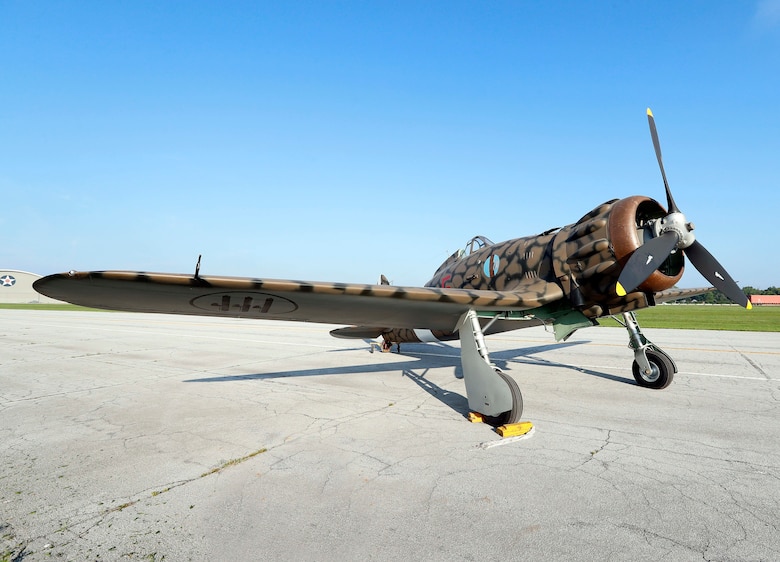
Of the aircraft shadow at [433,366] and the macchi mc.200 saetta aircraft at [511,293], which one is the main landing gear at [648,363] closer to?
the macchi mc.200 saetta aircraft at [511,293]

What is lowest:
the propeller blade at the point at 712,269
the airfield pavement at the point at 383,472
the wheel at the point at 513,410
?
the airfield pavement at the point at 383,472

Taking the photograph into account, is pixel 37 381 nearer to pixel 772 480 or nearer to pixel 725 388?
pixel 772 480

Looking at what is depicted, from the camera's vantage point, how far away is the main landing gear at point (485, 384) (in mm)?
5141

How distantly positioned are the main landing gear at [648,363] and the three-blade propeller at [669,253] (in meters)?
1.44

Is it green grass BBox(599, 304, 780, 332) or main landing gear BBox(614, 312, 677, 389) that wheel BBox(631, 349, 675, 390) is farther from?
green grass BBox(599, 304, 780, 332)

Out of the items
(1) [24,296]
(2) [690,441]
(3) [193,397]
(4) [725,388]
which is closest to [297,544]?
(2) [690,441]

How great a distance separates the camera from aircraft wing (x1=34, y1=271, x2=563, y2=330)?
4.31m

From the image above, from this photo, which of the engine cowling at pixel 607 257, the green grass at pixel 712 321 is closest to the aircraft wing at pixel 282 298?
the engine cowling at pixel 607 257

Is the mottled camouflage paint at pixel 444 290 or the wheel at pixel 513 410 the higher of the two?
the mottled camouflage paint at pixel 444 290

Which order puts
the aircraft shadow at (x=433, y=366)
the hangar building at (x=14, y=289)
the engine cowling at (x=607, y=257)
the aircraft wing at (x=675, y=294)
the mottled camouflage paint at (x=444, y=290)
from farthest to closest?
the hangar building at (x=14, y=289), the aircraft wing at (x=675, y=294), the aircraft shadow at (x=433, y=366), the engine cowling at (x=607, y=257), the mottled camouflage paint at (x=444, y=290)

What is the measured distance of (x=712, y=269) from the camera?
632 cm

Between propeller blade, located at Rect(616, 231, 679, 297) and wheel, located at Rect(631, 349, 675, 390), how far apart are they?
280 centimetres

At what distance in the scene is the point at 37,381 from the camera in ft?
28.4

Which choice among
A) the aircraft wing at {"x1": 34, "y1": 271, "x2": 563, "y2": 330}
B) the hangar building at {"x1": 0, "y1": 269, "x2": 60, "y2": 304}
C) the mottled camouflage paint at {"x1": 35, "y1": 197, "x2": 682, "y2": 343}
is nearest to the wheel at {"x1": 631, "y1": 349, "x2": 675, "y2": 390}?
the mottled camouflage paint at {"x1": 35, "y1": 197, "x2": 682, "y2": 343}
